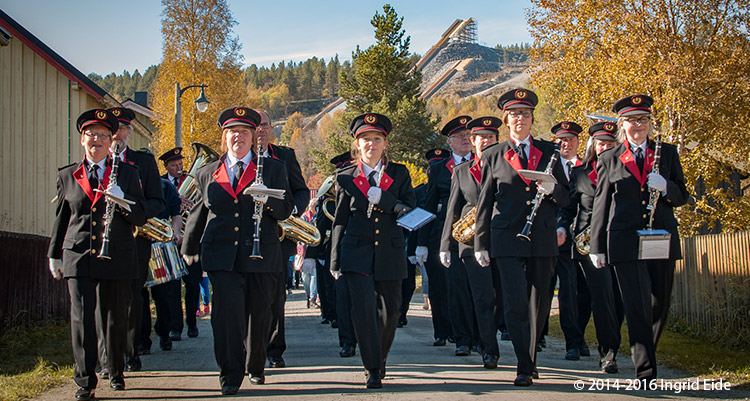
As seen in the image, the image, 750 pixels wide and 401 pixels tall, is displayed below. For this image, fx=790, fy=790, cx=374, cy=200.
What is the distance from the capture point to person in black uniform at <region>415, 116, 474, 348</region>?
30.5ft

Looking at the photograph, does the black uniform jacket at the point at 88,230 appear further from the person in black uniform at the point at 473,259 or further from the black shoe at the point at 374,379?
the person in black uniform at the point at 473,259

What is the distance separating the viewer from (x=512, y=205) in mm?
7211

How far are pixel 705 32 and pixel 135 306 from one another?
47.9ft

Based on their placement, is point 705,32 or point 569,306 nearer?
point 569,306

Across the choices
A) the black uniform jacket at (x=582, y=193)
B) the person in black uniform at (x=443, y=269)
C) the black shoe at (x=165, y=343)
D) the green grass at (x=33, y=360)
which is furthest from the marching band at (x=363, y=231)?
the black shoe at (x=165, y=343)

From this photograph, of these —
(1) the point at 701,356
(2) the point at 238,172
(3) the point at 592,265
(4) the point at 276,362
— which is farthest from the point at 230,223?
(1) the point at 701,356

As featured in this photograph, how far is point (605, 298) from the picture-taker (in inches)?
332

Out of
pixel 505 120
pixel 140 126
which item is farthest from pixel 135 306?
pixel 140 126

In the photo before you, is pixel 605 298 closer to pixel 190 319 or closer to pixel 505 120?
pixel 505 120

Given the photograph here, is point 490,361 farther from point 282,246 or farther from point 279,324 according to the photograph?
point 282,246

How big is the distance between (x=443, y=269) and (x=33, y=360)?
510cm

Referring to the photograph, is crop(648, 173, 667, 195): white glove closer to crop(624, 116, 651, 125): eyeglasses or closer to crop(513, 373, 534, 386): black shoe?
crop(624, 116, 651, 125): eyeglasses

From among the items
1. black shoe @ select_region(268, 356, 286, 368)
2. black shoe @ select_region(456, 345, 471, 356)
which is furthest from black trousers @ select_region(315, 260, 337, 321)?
black shoe @ select_region(268, 356, 286, 368)

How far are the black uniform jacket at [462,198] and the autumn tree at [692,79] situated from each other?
31.7ft
